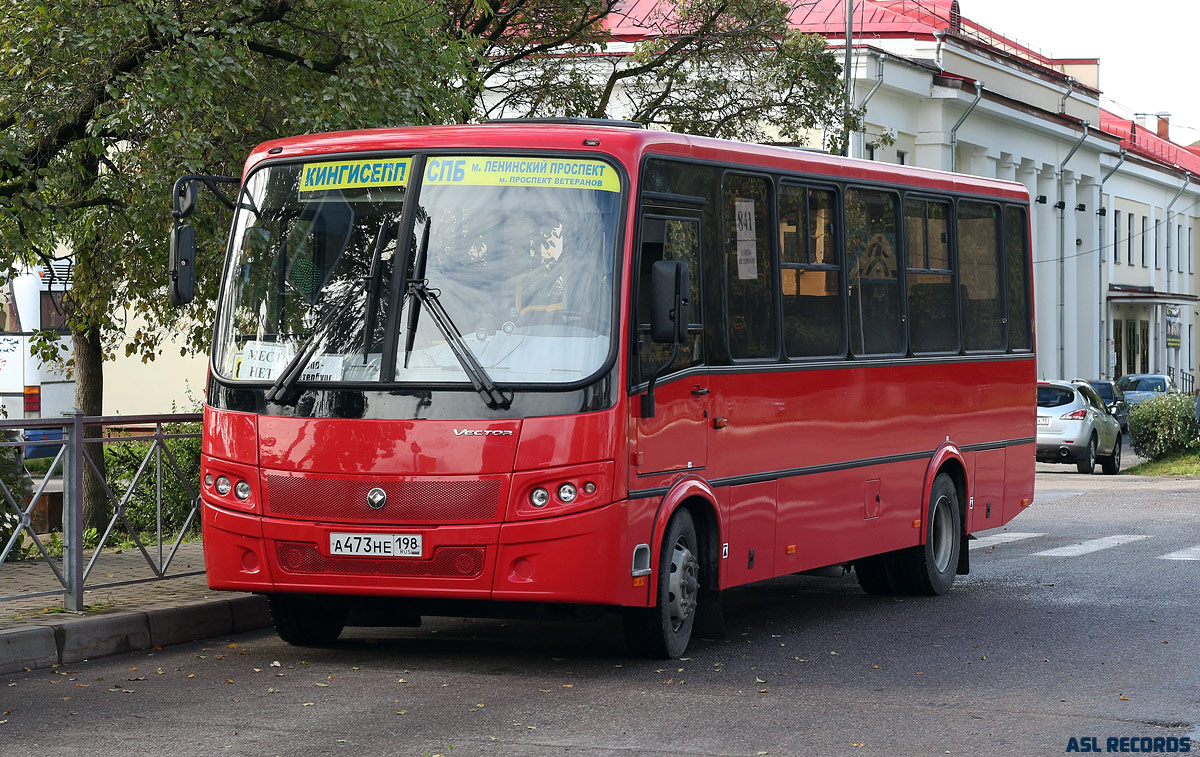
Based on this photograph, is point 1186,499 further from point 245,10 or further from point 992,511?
point 245,10

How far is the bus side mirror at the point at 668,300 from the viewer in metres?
9.04

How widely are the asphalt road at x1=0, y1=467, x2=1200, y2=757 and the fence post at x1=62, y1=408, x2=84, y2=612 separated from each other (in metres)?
0.78

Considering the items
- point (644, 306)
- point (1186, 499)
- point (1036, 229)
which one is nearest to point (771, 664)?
point (644, 306)

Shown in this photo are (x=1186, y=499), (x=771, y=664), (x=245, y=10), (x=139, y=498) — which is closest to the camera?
(x=771, y=664)

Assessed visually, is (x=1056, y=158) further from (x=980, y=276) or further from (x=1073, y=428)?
(x=980, y=276)

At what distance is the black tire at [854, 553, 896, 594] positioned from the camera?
13297 millimetres

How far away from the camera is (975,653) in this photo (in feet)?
33.5

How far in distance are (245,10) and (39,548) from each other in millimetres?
4369

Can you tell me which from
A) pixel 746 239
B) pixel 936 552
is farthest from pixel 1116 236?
pixel 746 239

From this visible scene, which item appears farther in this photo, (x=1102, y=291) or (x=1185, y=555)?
(x=1102, y=291)

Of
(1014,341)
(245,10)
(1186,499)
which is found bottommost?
(1186,499)

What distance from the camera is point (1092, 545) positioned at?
56.4 ft

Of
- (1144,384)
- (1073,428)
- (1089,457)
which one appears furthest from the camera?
(1144,384)

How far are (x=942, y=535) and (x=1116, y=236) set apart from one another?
52.2m
